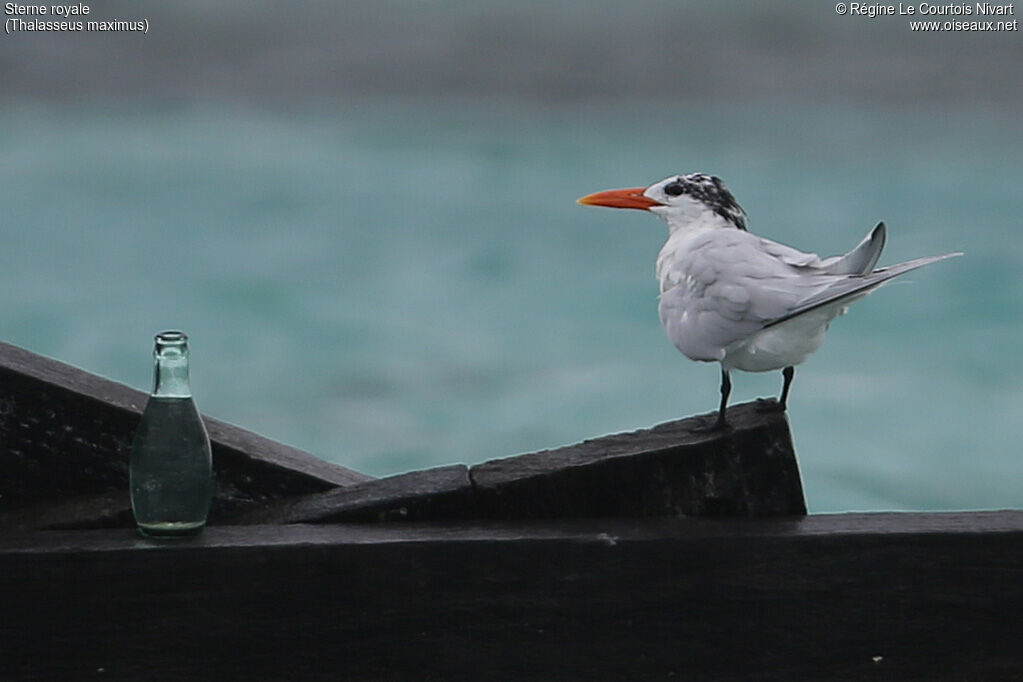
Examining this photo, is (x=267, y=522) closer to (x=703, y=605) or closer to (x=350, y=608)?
(x=350, y=608)

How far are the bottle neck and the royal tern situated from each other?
37.2 inches

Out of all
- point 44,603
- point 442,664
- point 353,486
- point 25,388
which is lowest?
point 442,664

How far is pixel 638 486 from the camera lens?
2.81m

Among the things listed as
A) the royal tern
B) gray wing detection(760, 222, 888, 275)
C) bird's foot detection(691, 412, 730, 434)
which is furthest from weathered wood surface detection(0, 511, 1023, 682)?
gray wing detection(760, 222, 888, 275)

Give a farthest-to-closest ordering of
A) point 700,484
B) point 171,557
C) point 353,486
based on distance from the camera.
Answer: point 353,486, point 700,484, point 171,557

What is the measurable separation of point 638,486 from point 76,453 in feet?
3.69

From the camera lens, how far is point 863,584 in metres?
2.68

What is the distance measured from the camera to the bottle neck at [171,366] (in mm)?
2660

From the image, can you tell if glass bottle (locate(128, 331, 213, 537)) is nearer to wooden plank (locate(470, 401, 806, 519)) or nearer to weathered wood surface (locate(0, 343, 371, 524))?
weathered wood surface (locate(0, 343, 371, 524))

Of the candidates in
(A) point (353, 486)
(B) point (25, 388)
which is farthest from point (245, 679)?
(B) point (25, 388)

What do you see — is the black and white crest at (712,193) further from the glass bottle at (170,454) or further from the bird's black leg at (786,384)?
the glass bottle at (170,454)

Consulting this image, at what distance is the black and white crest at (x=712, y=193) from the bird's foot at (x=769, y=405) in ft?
1.27

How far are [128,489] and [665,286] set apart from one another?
3.84 feet

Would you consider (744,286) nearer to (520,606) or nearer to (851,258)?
(851,258)
